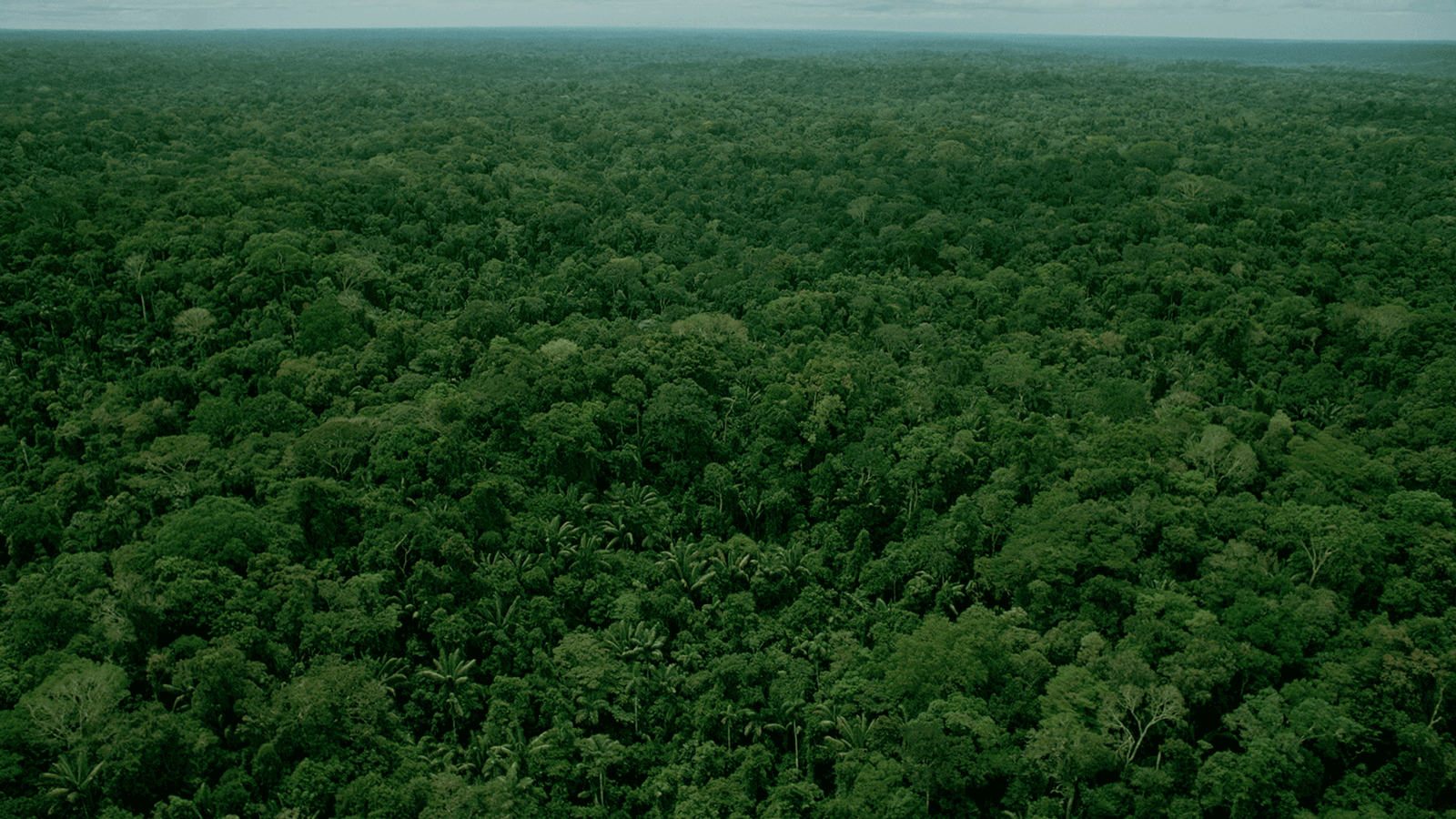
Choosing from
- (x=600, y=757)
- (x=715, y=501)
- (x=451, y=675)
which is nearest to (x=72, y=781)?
(x=451, y=675)

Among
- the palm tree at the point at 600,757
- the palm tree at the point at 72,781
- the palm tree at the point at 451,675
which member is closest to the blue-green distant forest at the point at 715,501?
the palm tree at the point at 72,781

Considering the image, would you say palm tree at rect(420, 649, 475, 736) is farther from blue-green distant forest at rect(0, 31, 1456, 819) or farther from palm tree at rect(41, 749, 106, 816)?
palm tree at rect(41, 749, 106, 816)

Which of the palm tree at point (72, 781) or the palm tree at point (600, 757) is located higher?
A: the palm tree at point (72, 781)

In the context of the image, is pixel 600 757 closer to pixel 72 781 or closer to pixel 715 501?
pixel 715 501

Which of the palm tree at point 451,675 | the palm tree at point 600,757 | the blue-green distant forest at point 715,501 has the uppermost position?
the blue-green distant forest at point 715,501

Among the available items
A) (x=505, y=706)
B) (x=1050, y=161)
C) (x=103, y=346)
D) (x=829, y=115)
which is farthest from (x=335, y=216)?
(x=829, y=115)

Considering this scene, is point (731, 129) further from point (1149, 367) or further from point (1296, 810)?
point (1296, 810)

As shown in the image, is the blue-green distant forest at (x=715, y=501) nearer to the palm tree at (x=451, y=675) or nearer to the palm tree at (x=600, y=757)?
the palm tree at (x=600, y=757)
